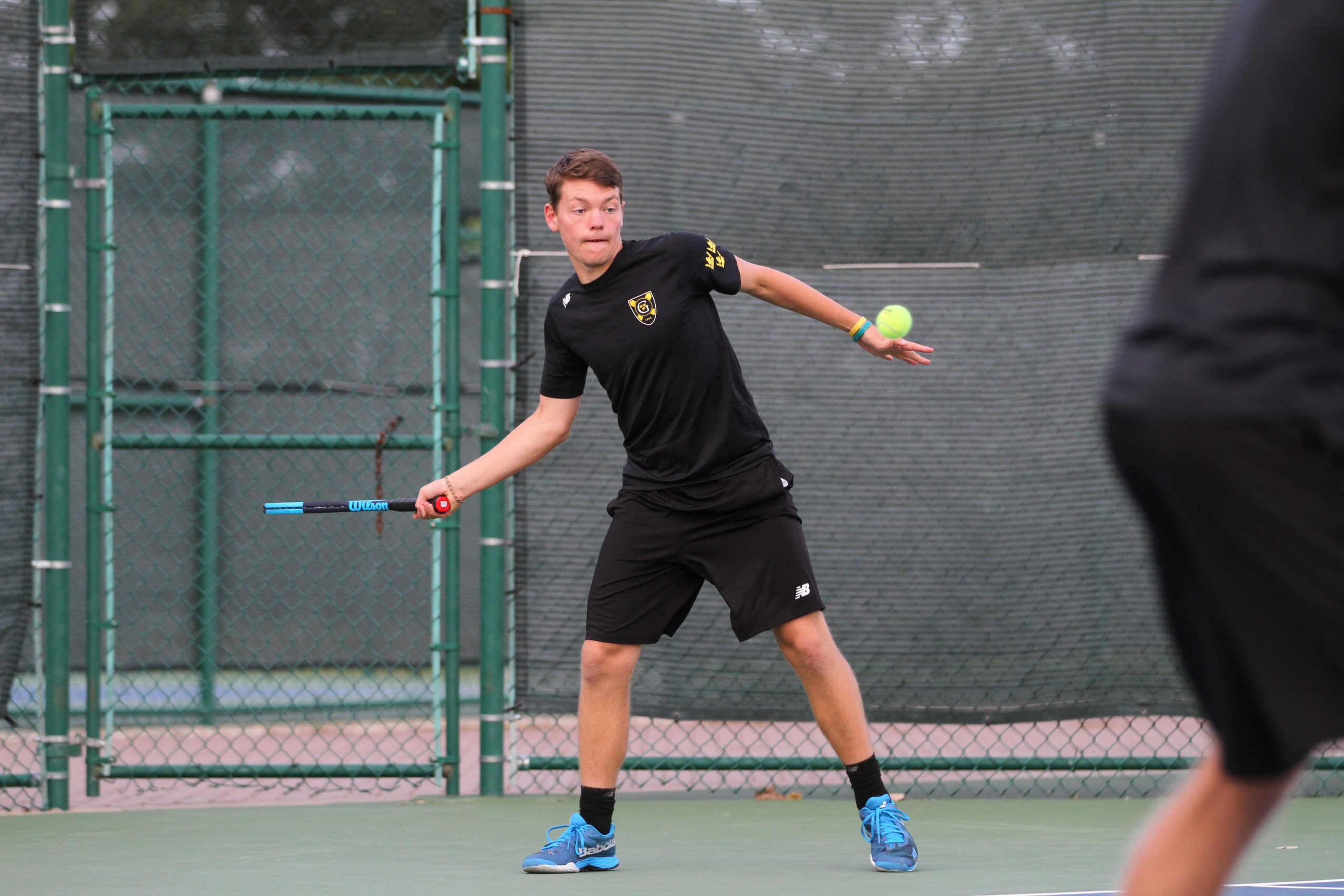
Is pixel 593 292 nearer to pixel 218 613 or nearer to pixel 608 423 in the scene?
pixel 608 423

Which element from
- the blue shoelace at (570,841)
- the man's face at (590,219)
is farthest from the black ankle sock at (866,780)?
the man's face at (590,219)

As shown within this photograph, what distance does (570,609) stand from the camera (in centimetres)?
519

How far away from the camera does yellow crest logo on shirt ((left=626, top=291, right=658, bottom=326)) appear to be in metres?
4.02

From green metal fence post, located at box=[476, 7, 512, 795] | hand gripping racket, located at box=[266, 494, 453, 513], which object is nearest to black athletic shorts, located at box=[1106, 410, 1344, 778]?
hand gripping racket, located at box=[266, 494, 453, 513]

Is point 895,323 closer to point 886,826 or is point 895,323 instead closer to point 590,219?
point 590,219

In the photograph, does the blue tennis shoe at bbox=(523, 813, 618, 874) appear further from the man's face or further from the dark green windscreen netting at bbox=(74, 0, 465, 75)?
the dark green windscreen netting at bbox=(74, 0, 465, 75)

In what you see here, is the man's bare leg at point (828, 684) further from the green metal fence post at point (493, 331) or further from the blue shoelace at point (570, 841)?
the green metal fence post at point (493, 331)

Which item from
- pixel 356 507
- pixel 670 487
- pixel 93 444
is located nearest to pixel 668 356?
pixel 670 487

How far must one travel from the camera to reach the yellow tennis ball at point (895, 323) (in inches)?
160

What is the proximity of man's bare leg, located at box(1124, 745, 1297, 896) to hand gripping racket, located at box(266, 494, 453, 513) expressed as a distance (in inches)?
96.0

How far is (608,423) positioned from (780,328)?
623 mm

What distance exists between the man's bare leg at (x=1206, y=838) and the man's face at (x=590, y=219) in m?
2.50

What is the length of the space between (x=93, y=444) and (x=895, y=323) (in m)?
2.66

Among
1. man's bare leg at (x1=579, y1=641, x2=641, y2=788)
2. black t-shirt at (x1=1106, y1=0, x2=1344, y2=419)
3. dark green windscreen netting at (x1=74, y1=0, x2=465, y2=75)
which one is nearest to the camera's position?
black t-shirt at (x1=1106, y1=0, x2=1344, y2=419)
